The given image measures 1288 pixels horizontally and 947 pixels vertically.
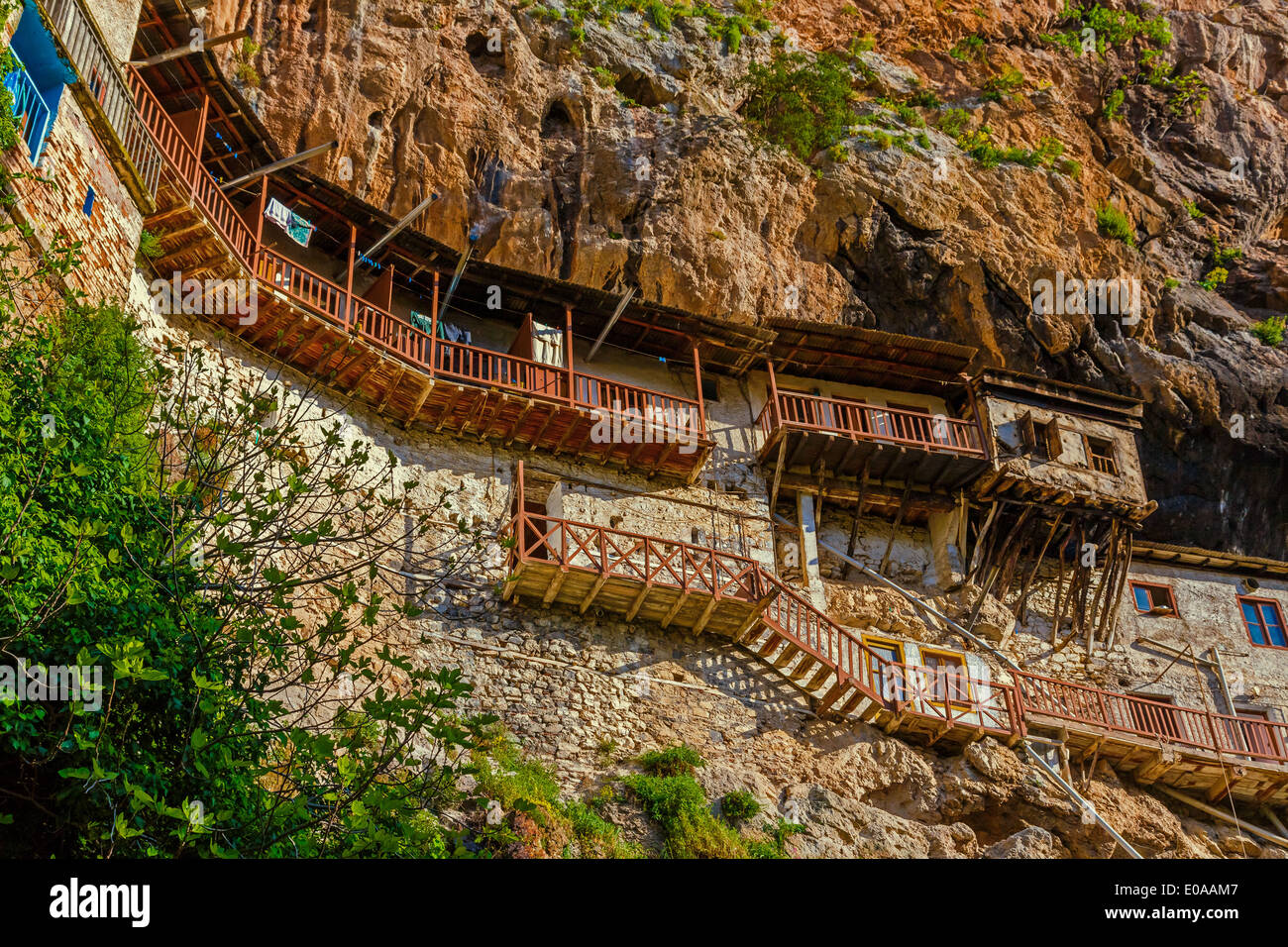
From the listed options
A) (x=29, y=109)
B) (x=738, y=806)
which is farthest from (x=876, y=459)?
(x=29, y=109)

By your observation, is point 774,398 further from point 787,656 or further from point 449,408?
point 449,408

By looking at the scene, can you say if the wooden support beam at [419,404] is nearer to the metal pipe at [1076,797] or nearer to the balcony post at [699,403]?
the balcony post at [699,403]

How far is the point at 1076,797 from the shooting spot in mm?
16969

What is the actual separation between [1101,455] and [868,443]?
5.50 meters

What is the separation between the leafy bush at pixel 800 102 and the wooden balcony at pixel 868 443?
6.71 meters

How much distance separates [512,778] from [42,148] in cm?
900

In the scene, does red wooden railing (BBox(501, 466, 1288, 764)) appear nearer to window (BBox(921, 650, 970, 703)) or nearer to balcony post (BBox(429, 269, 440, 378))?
window (BBox(921, 650, 970, 703))

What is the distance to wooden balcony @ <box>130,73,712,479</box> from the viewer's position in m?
16.2

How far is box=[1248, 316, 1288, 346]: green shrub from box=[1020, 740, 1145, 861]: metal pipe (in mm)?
13967

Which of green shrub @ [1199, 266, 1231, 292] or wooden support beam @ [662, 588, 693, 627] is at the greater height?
green shrub @ [1199, 266, 1231, 292]

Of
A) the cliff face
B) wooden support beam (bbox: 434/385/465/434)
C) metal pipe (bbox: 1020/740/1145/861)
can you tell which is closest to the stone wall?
wooden support beam (bbox: 434/385/465/434)

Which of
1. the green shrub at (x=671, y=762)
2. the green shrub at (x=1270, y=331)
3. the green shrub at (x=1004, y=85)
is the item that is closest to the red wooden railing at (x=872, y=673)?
the green shrub at (x=671, y=762)
